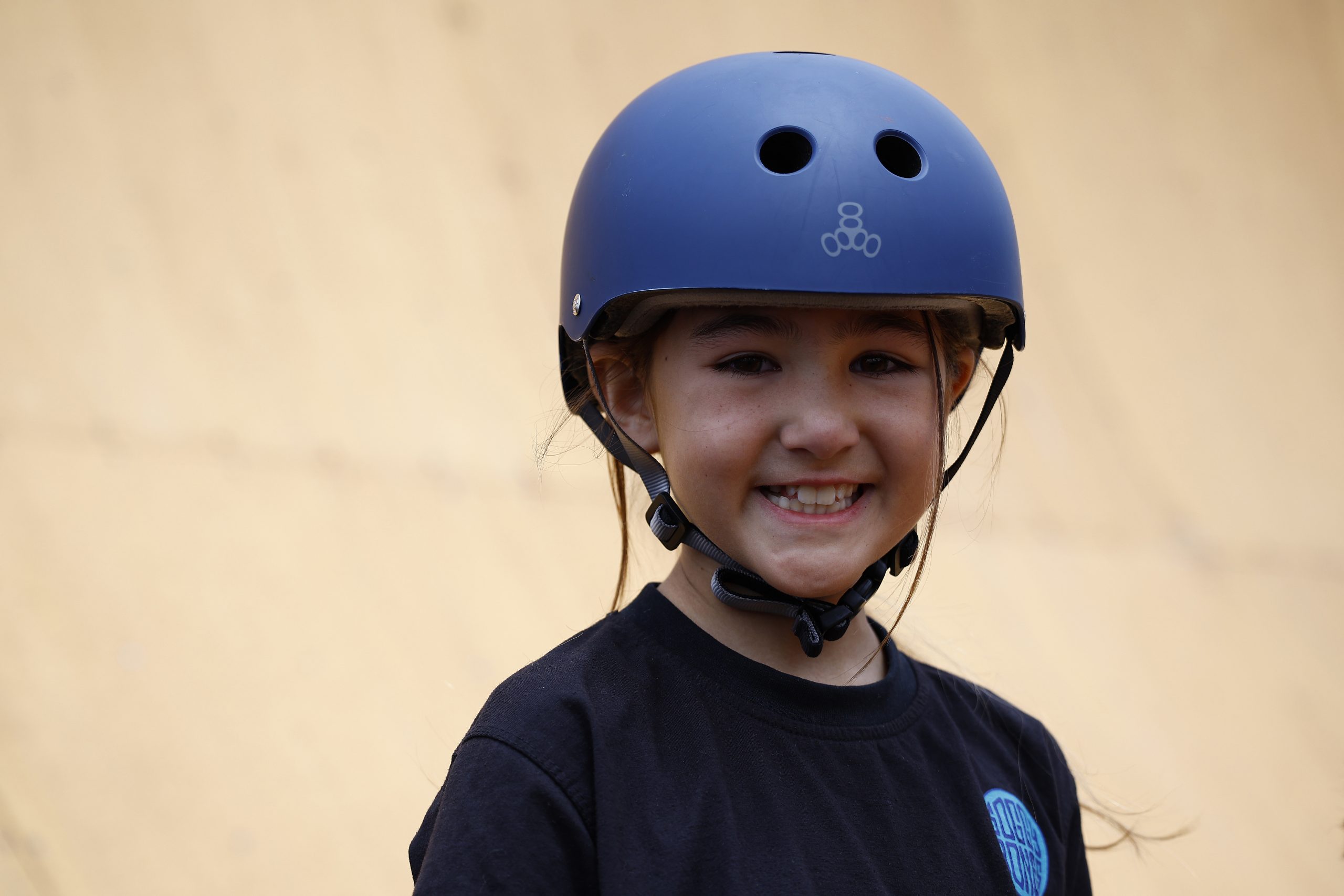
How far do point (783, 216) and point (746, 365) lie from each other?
0.51ft

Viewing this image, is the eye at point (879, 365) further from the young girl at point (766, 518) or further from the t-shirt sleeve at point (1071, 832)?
the t-shirt sleeve at point (1071, 832)

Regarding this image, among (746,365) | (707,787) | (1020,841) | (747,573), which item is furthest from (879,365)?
(1020,841)

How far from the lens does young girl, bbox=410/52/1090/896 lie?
1.00m

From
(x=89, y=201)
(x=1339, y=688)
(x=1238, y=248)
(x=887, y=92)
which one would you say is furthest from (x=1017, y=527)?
(x=89, y=201)

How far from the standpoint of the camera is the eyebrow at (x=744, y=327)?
3.69 feet

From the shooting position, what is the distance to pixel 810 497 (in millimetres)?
1134

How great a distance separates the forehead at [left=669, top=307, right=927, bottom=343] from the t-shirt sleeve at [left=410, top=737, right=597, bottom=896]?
1.51ft

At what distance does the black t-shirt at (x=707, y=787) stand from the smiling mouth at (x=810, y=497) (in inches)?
6.2

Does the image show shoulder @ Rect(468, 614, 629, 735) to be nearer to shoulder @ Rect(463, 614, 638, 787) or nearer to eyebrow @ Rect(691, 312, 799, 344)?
shoulder @ Rect(463, 614, 638, 787)

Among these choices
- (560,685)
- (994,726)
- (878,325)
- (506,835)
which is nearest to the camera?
(506,835)

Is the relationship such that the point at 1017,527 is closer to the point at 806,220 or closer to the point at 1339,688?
the point at 1339,688

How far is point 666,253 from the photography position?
1.17 metres

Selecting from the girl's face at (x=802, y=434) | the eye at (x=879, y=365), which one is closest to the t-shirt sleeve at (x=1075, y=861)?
the girl's face at (x=802, y=434)

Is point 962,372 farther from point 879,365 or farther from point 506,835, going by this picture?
point 506,835
